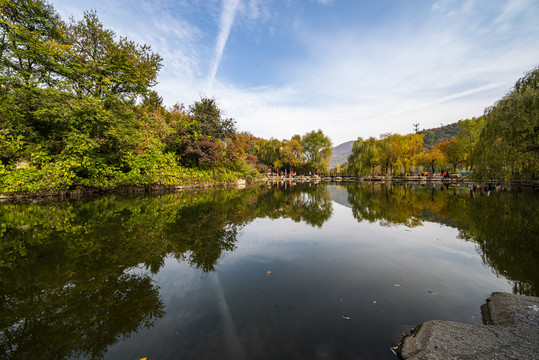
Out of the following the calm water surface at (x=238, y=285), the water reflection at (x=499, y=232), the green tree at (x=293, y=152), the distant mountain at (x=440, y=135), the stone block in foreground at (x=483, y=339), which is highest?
the distant mountain at (x=440, y=135)

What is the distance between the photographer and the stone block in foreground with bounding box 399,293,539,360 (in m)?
1.72

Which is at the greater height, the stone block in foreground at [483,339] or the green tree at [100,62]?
the green tree at [100,62]

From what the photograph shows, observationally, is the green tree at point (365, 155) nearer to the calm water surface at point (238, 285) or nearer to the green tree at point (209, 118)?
the green tree at point (209, 118)

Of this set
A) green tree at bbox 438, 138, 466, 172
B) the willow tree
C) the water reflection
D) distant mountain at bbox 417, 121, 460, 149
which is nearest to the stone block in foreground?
the water reflection

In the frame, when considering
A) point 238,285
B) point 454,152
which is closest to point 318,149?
point 454,152

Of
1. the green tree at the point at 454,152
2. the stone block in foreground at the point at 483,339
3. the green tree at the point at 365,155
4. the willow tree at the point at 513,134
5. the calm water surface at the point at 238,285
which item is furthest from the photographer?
the green tree at the point at 365,155

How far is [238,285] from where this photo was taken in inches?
124

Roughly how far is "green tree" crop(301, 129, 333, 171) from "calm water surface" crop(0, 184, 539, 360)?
48.3 m

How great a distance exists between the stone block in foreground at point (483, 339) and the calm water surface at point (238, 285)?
0.21m

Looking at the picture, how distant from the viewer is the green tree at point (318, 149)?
2108 inches

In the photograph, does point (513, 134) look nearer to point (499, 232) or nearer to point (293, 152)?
point (499, 232)

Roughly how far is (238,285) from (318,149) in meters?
53.4

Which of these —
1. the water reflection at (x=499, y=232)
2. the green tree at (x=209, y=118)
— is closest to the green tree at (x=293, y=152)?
the green tree at (x=209, y=118)

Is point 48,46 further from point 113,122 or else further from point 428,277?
point 428,277
